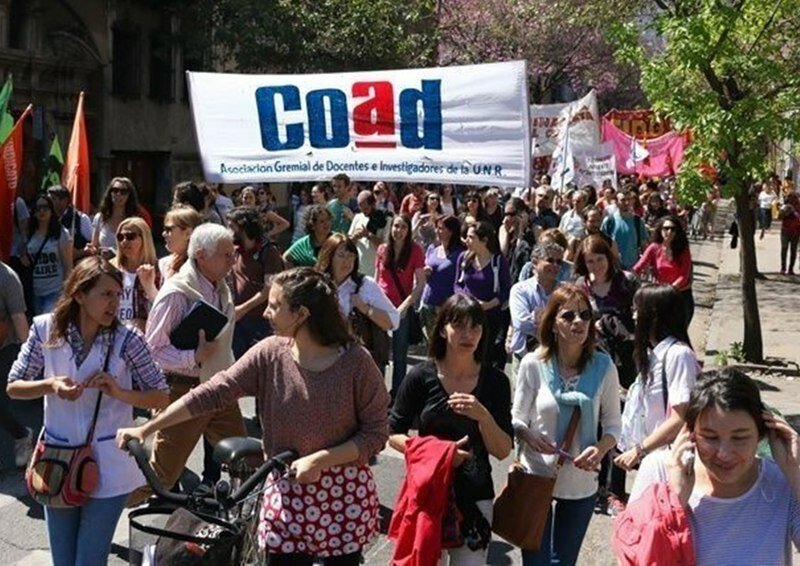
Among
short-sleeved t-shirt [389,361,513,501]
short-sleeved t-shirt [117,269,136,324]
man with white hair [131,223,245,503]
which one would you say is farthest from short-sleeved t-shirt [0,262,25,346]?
short-sleeved t-shirt [389,361,513,501]

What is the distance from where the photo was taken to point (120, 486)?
4512 millimetres

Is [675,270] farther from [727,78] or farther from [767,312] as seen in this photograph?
[767,312]

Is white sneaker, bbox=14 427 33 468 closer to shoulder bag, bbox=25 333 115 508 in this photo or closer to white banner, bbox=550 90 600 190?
shoulder bag, bbox=25 333 115 508

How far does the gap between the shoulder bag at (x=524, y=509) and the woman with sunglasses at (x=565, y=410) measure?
0.16 metres

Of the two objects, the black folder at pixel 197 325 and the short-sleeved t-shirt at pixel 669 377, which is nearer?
the short-sleeved t-shirt at pixel 669 377

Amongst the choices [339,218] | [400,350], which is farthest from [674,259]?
[339,218]

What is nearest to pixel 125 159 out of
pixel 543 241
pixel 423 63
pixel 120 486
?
Result: pixel 423 63

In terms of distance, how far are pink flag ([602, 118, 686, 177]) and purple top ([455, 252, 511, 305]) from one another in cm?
1367

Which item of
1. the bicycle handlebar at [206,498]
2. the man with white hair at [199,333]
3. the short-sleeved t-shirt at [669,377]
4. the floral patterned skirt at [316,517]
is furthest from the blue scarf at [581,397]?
the man with white hair at [199,333]

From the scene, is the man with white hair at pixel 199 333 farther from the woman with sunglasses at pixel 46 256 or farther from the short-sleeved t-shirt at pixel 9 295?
the woman with sunglasses at pixel 46 256

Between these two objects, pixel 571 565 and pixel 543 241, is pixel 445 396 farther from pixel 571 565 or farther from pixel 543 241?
pixel 543 241

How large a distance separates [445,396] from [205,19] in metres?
24.4

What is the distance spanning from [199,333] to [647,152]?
1799cm

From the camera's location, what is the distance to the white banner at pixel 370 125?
9219 millimetres
